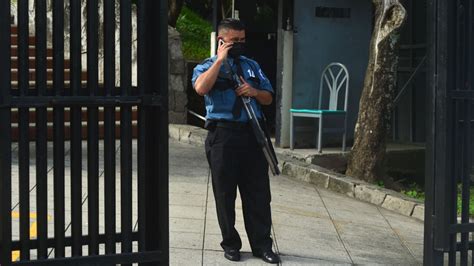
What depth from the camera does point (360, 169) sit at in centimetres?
1074

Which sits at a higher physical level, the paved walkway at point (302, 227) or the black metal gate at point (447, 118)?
the black metal gate at point (447, 118)

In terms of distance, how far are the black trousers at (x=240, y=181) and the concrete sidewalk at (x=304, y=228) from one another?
242 millimetres

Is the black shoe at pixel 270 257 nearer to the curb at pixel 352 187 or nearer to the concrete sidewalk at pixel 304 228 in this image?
the concrete sidewalk at pixel 304 228

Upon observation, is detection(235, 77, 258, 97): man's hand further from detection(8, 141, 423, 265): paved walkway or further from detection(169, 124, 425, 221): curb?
detection(169, 124, 425, 221): curb

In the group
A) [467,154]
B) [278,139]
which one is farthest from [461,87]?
[278,139]
